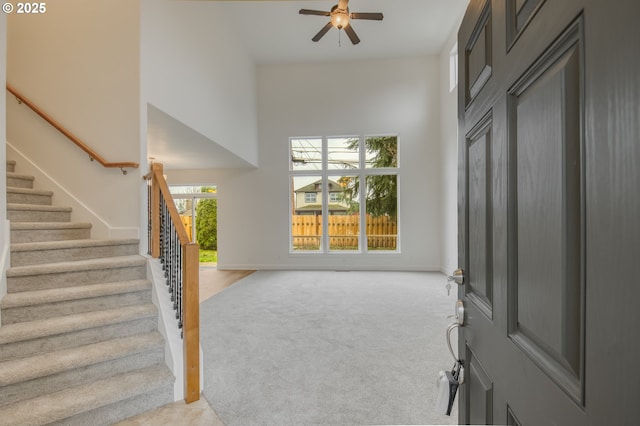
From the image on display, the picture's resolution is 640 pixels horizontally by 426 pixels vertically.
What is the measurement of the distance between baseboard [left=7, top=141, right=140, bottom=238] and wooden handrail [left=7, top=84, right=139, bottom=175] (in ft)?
1.44

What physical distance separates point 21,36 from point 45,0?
1.39ft

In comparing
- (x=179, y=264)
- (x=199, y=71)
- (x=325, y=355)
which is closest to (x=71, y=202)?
(x=179, y=264)

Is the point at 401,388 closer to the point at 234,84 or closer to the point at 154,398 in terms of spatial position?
the point at 154,398

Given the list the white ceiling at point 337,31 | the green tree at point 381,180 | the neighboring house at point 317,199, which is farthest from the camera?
the neighboring house at point 317,199

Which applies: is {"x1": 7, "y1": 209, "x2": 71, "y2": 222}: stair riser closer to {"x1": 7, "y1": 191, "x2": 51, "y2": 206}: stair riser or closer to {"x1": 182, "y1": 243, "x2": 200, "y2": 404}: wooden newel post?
{"x1": 7, "y1": 191, "x2": 51, "y2": 206}: stair riser

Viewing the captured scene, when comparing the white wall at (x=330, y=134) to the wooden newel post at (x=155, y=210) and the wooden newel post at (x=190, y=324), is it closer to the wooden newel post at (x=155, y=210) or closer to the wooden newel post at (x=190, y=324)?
the wooden newel post at (x=155, y=210)

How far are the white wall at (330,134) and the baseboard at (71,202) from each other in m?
4.37

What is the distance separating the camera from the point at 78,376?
192 cm

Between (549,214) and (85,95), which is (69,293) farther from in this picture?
(549,214)

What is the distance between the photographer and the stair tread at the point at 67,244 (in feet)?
7.58

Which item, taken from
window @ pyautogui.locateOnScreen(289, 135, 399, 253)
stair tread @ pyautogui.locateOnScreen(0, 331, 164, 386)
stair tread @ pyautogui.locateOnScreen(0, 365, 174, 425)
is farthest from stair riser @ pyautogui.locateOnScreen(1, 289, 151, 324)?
window @ pyautogui.locateOnScreen(289, 135, 399, 253)

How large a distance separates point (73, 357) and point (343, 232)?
576 centimetres

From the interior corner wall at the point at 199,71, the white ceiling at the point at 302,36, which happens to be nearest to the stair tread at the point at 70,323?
the interior corner wall at the point at 199,71

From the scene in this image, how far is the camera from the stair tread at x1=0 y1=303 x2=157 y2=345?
6.24 ft
